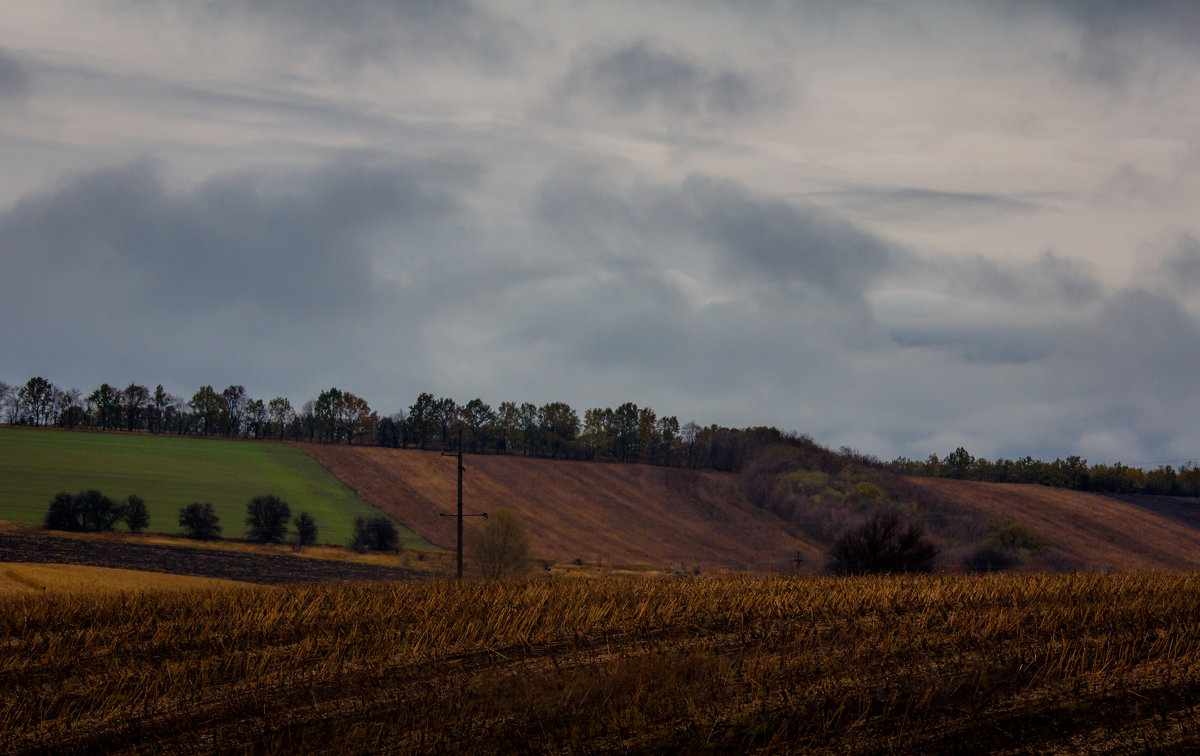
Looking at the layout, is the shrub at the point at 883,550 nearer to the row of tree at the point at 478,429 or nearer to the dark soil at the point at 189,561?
the dark soil at the point at 189,561

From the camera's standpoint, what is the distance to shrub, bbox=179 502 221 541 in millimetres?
82062

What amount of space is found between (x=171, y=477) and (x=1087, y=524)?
361 feet

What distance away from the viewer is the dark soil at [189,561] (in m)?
62.3

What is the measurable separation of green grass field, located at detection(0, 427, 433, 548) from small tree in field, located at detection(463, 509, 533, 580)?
29.0 metres

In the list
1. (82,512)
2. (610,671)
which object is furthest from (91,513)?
(610,671)

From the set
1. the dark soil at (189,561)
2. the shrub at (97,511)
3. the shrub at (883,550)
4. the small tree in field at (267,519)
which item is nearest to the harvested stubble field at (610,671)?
the shrub at (883,550)

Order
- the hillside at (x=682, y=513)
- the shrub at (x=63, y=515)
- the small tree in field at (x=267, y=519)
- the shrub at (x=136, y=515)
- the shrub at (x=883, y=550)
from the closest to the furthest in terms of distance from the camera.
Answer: the shrub at (x=883, y=550) < the shrub at (x=63, y=515) < the shrub at (x=136, y=515) < the small tree in field at (x=267, y=519) < the hillside at (x=682, y=513)

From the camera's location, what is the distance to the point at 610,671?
12656 mm

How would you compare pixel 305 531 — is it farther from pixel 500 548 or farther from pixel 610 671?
pixel 610 671

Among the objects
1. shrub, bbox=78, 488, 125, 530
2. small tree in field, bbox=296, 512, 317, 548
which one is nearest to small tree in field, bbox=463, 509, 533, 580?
small tree in field, bbox=296, 512, 317, 548

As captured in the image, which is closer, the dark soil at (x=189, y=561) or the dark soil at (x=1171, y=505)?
the dark soil at (x=189, y=561)

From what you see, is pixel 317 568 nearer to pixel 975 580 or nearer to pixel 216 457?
pixel 216 457

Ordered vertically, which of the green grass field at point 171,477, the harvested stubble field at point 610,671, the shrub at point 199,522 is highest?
the harvested stubble field at point 610,671

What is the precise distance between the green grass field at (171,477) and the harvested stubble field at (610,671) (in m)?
73.7
